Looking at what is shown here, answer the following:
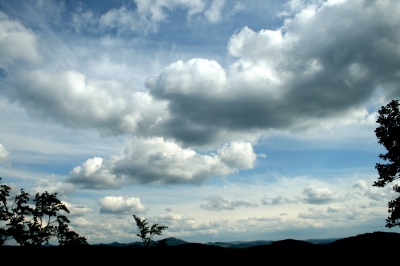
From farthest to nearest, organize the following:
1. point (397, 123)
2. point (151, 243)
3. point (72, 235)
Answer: point (151, 243) → point (72, 235) → point (397, 123)

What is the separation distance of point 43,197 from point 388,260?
6521 cm

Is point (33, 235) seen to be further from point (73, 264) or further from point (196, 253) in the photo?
point (196, 253)

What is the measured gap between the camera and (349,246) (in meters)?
58.6

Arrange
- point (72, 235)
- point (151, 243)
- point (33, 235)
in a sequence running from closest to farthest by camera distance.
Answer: point (33, 235) → point (72, 235) → point (151, 243)

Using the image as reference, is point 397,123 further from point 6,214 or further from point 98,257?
point 6,214

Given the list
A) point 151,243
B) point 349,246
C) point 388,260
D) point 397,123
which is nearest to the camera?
point 397,123

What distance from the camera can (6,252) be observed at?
43562mm

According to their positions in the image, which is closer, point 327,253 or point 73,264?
point 73,264

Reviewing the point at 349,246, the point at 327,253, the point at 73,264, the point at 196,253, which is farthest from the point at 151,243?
the point at 349,246

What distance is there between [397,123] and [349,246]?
4036 cm

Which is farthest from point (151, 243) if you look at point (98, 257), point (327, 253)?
point (327, 253)

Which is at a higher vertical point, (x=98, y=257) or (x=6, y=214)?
(x=6, y=214)

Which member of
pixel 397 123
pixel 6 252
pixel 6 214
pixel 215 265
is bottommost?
pixel 215 265

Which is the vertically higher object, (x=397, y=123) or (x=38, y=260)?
(x=397, y=123)
